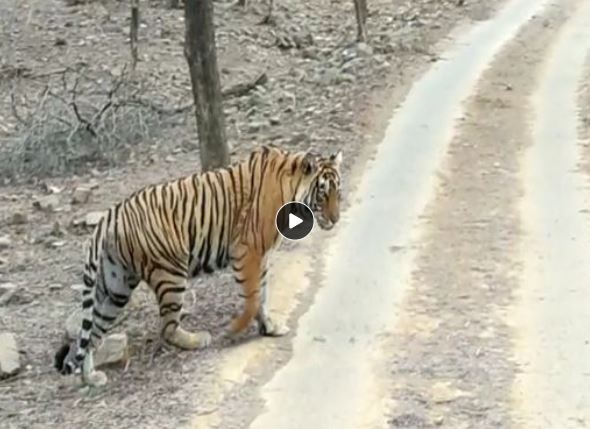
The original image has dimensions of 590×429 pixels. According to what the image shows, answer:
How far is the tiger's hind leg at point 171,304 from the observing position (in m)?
8.05

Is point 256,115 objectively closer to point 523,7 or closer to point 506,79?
point 506,79

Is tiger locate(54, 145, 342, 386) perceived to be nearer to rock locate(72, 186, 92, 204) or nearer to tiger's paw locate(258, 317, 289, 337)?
tiger's paw locate(258, 317, 289, 337)

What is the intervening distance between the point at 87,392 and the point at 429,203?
5229 millimetres

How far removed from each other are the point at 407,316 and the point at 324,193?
117 cm

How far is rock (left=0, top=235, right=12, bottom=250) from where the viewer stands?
12.3 meters

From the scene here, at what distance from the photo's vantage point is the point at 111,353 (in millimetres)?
8133

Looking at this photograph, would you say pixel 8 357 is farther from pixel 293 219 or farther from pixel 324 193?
pixel 324 193

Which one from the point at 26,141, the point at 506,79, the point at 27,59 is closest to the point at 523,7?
the point at 506,79

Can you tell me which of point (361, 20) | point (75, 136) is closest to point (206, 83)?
point (75, 136)

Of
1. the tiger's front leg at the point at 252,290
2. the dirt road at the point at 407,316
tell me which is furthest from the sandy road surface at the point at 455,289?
the tiger's front leg at the point at 252,290

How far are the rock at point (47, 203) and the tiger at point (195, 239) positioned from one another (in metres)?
5.51

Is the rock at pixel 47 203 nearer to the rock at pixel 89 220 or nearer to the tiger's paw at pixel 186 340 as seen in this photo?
the rock at pixel 89 220

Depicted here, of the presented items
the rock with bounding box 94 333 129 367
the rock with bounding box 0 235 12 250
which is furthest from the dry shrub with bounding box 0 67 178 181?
the rock with bounding box 94 333 129 367

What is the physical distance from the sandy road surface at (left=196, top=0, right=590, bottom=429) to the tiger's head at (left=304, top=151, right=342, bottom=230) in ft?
2.77
